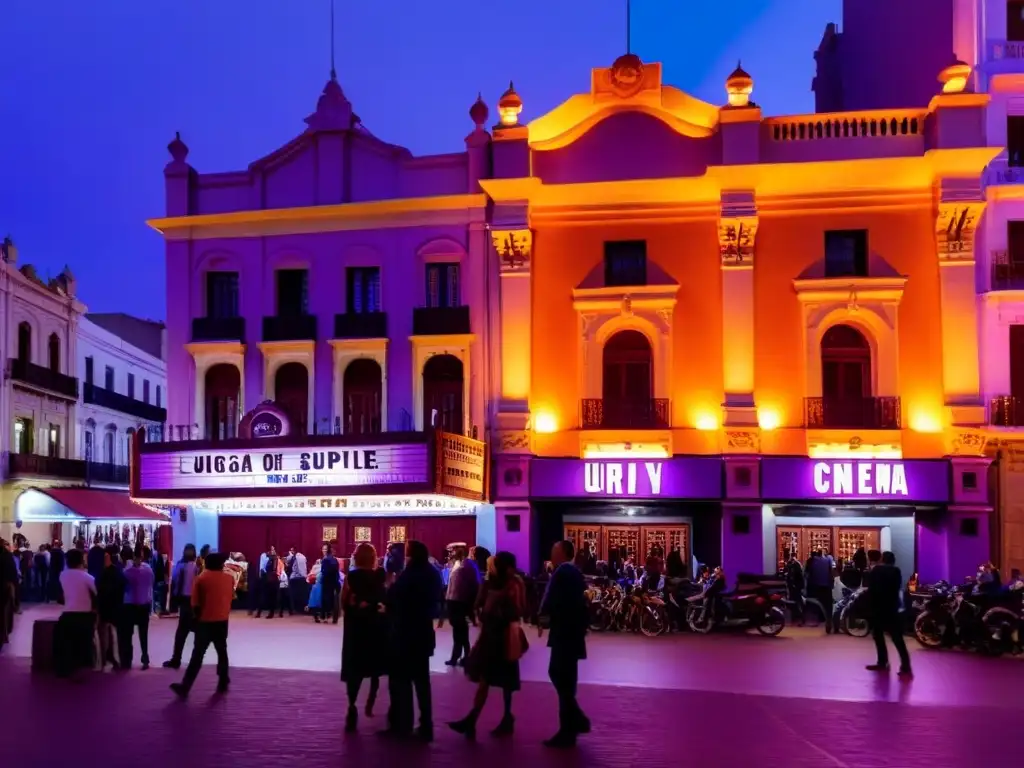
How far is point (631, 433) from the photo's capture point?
25.5m

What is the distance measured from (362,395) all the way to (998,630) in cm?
1544

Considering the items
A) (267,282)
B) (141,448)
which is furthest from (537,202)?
(141,448)

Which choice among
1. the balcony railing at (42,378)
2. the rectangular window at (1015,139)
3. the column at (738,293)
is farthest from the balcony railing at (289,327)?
the rectangular window at (1015,139)

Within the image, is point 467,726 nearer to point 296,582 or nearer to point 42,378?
point 296,582

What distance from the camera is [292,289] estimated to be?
2850cm

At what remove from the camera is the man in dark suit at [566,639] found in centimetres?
1050

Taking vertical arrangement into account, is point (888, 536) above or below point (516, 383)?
below

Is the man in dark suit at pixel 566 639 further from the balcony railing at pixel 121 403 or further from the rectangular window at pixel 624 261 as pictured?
the balcony railing at pixel 121 403

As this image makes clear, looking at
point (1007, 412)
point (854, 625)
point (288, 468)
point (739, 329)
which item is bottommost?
point (854, 625)

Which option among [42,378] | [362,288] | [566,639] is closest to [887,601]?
[566,639]

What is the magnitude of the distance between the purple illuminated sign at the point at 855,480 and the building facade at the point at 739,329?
0.05 m

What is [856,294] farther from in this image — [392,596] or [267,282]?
[392,596]

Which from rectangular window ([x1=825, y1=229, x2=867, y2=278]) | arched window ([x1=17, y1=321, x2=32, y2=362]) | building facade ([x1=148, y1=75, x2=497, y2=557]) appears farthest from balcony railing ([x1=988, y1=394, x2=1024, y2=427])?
arched window ([x1=17, y1=321, x2=32, y2=362])

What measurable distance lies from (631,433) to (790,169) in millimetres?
6887
